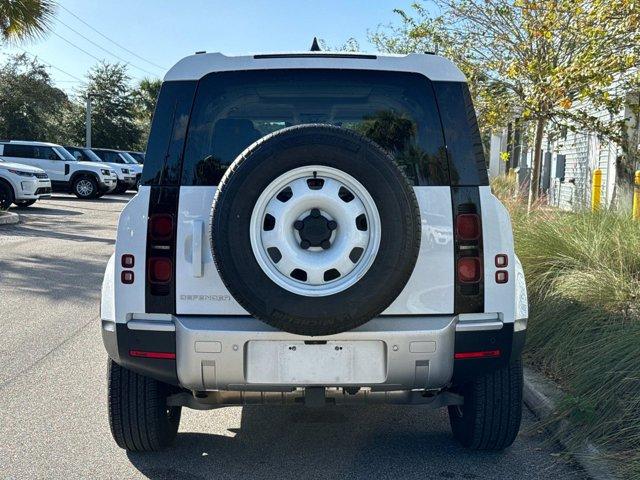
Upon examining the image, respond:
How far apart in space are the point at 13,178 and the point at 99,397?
1542 cm

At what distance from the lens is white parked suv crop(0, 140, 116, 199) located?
992 inches

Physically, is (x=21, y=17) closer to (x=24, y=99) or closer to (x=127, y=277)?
(x=127, y=277)

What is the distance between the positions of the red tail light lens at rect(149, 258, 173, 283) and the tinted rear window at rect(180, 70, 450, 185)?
38 centimetres

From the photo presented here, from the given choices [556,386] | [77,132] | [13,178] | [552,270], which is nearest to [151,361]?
[556,386]

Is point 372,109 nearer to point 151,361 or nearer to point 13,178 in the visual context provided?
point 151,361

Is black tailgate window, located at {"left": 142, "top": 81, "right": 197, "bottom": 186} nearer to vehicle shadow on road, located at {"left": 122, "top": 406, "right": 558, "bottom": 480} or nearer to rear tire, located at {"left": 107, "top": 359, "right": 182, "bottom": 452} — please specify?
rear tire, located at {"left": 107, "top": 359, "right": 182, "bottom": 452}

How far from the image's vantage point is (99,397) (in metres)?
5.23

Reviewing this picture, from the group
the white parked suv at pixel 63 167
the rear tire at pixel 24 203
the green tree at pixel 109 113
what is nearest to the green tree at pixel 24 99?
the green tree at pixel 109 113

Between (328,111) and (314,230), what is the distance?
80 cm

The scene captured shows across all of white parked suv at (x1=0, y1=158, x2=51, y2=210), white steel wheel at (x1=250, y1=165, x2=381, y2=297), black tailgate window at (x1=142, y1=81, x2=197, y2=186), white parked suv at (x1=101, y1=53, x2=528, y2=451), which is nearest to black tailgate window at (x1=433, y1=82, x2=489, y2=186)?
white parked suv at (x1=101, y1=53, x2=528, y2=451)

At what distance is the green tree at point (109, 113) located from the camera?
47062mm

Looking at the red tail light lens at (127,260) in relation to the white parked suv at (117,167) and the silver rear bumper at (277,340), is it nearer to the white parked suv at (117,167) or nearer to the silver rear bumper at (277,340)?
the silver rear bumper at (277,340)

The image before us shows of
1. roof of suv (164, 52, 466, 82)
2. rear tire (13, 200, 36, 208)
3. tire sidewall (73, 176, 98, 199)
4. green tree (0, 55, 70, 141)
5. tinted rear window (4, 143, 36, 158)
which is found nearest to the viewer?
roof of suv (164, 52, 466, 82)

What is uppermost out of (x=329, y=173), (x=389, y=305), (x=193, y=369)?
(x=329, y=173)
